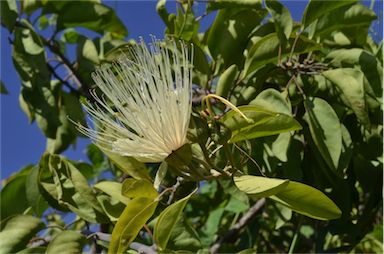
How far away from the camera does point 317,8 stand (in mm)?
1281

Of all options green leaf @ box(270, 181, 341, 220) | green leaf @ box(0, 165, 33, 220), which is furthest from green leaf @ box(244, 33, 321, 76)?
green leaf @ box(0, 165, 33, 220)

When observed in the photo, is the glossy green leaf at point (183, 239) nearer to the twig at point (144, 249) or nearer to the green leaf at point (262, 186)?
the twig at point (144, 249)

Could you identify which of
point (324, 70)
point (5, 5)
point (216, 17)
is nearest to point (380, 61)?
point (324, 70)

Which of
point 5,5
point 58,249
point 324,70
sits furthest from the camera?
point 5,5

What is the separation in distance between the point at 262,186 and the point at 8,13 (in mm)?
936

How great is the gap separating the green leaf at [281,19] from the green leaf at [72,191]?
504 mm

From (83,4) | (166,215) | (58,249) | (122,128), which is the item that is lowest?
(58,249)

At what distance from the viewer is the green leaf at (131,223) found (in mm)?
973

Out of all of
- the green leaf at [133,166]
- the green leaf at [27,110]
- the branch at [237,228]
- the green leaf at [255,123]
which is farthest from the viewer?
the green leaf at [27,110]

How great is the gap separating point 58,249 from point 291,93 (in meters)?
0.59

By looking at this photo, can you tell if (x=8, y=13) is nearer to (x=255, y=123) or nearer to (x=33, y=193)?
(x=33, y=193)

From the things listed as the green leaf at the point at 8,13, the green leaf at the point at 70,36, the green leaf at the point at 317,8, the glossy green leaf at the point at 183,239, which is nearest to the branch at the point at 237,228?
the glossy green leaf at the point at 183,239

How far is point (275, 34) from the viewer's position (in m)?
1.26

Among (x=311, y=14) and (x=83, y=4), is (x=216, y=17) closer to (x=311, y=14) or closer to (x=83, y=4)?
(x=311, y=14)
